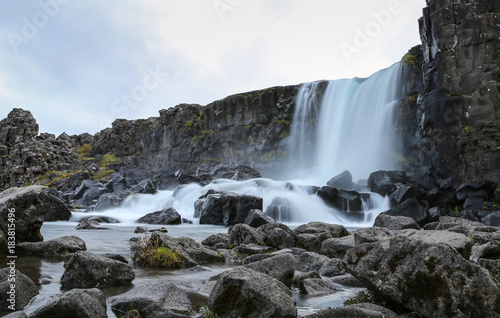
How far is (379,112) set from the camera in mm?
44750

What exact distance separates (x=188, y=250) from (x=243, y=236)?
2823 millimetres

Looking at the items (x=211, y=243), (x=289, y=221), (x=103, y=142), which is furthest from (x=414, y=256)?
(x=103, y=142)

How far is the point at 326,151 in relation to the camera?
54750mm

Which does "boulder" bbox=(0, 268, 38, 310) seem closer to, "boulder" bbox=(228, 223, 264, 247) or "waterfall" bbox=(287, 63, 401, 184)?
"boulder" bbox=(228, 223, 264, 247)

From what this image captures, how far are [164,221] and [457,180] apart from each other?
23721mm

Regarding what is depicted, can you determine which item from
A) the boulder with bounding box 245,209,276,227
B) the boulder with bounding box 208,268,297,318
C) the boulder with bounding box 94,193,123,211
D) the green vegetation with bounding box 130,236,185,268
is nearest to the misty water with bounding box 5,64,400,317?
the green vegetation with bounding box 130,236,185,268

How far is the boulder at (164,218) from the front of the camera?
23.7 metres

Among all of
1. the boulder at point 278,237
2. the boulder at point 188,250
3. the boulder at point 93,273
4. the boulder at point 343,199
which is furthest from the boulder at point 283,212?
the boulder at point 93,273

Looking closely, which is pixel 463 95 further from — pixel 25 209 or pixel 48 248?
pixel 25 209

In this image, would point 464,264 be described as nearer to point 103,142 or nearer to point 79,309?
point 79,309

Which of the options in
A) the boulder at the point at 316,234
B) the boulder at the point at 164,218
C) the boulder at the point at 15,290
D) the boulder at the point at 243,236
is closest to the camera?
the boulder at the point at 15,290

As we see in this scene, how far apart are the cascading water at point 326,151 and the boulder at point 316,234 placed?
11.3 m

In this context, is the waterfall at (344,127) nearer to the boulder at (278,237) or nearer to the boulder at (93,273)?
the boulder at (278,237)

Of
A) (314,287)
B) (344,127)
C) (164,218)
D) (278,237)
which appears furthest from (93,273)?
(344,127)
